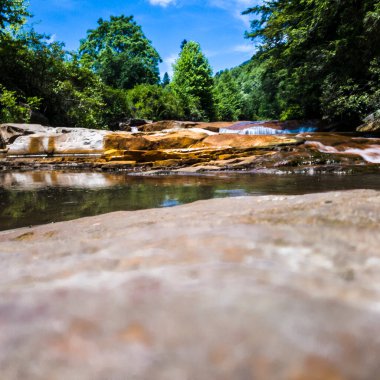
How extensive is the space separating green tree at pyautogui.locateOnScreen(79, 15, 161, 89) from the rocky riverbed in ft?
76.9

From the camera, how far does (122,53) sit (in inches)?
1308

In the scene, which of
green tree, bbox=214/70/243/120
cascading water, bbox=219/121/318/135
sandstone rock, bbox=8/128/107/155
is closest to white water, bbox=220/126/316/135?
cascading water, bbox=219/121/318/135

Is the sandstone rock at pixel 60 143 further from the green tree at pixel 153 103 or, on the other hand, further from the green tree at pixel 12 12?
the green tree at pixel 153 103

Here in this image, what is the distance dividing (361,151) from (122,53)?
3111cm

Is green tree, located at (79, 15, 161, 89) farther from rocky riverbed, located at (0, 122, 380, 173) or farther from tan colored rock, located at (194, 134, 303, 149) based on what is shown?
tan colored rock, located at (194, 134, 303, 149)

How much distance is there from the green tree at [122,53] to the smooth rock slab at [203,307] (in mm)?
34414

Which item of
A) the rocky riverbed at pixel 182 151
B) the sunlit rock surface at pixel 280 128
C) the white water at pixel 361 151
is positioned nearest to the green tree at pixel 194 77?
the sunlit rock surface at pixel 280 128

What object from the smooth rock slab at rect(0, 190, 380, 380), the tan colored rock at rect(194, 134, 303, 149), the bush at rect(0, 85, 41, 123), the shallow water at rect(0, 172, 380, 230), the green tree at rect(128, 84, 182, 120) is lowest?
the shallow water at rect(0, 172, 380, 230)

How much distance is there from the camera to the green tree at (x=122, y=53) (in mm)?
32812

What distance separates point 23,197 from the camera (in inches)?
178

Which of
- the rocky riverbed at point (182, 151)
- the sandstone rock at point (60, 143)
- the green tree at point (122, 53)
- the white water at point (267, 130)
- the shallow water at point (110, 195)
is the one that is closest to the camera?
the shallow water at point (110, 195)

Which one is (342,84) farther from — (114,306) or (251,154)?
(114,306)

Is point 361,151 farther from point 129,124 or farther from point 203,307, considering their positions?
point 129,124

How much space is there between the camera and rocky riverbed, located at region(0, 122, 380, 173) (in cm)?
758
